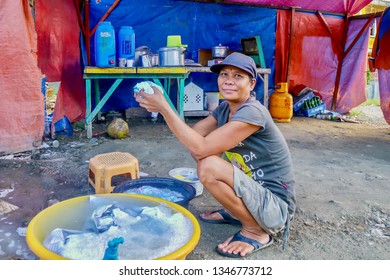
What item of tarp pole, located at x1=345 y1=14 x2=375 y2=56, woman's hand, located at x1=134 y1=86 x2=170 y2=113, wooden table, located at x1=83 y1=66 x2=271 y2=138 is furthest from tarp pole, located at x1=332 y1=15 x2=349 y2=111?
woman's hand, located at x1=134 y1=86 x2=170 y2=113

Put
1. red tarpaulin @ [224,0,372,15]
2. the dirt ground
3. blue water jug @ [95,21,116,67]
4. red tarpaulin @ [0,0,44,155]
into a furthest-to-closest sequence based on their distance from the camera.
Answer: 1. red tarpaulin @ [224,0,372,15]
2. blue water jug @ [95,21,116,67]
3. red tarpaulin @ [0,0,44,155]
4. the dirt ground

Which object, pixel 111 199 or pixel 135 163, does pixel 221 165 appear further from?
pixel 135 163

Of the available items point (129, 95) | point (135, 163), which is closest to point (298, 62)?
point (129, 95)

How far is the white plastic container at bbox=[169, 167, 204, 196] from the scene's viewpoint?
305cm

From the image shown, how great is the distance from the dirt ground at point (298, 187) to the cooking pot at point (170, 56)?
1.08 m

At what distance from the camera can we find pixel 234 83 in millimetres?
2234

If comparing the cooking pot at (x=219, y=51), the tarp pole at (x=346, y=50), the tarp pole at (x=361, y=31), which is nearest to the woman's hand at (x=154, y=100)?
the cooking pot at (x=219, y=51)

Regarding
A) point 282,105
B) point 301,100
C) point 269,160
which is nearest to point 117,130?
point 269,160

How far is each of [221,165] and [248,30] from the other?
5839mm

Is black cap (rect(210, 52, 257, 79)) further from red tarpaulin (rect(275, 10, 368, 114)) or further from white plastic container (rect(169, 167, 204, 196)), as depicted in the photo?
red tarpaulin (rect(275, 10, 368, 114))

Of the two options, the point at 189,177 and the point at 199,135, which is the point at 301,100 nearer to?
the point at 189,177

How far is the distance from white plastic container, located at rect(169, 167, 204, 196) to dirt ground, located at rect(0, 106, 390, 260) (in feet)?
0.30

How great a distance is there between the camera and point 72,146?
181 inches

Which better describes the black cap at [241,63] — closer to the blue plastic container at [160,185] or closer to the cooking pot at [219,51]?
the blue plastic container at [160,185]
